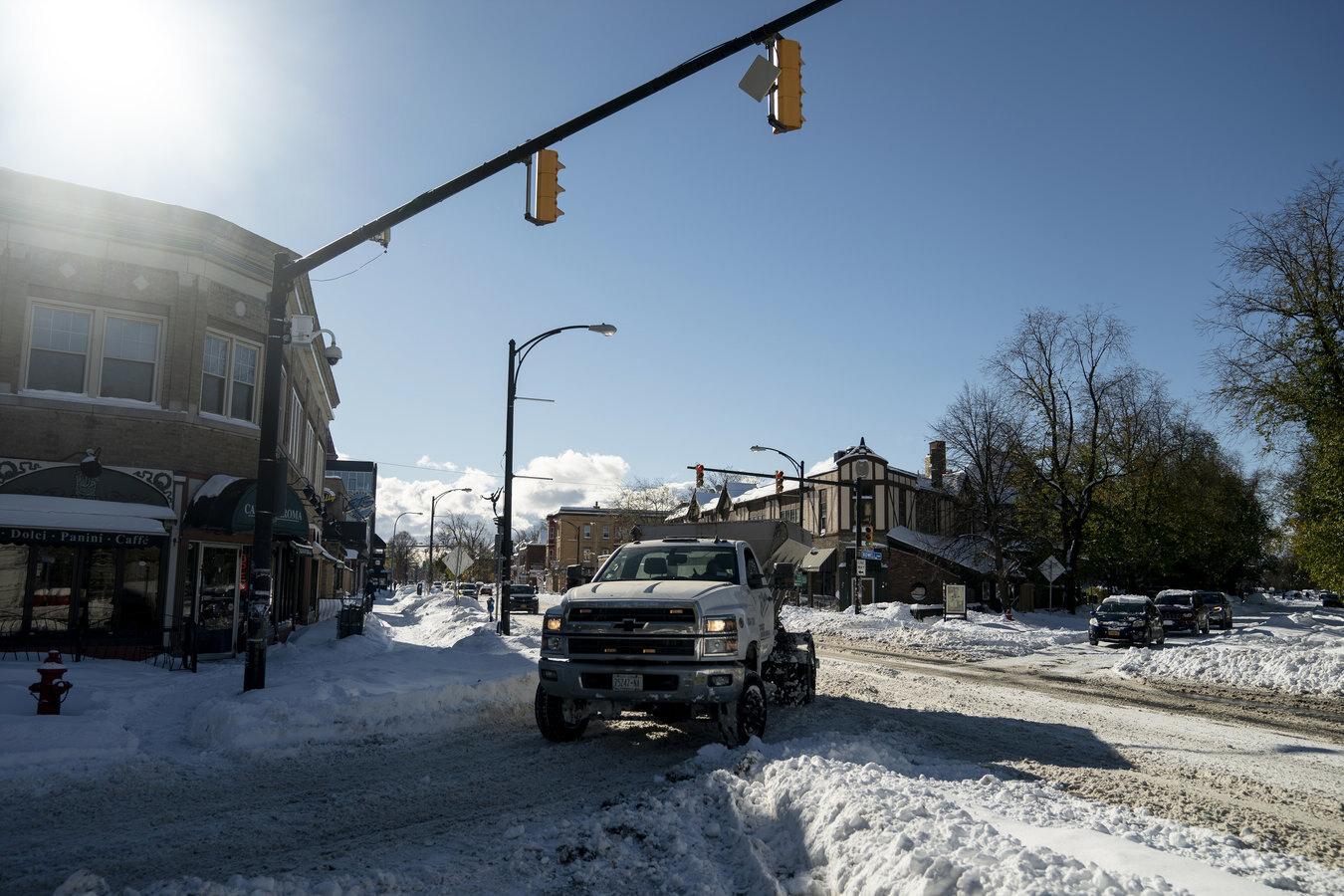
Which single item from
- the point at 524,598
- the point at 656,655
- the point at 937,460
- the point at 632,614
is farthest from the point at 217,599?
the point at 937,460

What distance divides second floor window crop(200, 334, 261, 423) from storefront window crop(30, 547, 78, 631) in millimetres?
3810

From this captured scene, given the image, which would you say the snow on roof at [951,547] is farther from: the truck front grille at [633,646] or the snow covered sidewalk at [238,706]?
the truck front grille at [633,646]

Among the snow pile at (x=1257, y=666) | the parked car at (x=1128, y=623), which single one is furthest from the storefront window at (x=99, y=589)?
the parked car at (x=1128, y=623)

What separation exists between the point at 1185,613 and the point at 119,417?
113ft

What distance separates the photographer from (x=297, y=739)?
9.47 m

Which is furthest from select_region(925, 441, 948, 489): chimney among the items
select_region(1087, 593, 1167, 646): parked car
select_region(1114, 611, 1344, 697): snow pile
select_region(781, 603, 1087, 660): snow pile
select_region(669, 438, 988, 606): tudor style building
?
select_region(1114, 611, 1344, 697): snow pile

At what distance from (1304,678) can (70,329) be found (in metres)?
24.2

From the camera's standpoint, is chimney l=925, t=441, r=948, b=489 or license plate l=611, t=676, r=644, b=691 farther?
chimney l=925, t=441, r=948, b=489

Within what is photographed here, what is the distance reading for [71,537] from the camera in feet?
50.0

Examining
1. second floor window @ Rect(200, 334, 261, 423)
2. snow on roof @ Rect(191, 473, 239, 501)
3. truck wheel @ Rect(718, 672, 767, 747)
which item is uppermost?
second floor window @ Rect(200, 334, 261, 423)

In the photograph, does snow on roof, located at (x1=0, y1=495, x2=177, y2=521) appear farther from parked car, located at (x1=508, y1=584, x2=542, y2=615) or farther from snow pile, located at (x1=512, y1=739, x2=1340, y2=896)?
parked car, located at (x1=508, y1=584, x2=542, y2=615)

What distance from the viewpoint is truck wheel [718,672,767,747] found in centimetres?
845

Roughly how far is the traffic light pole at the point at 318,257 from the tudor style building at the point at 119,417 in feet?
20.3

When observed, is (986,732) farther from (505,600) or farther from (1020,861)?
(505,600)
